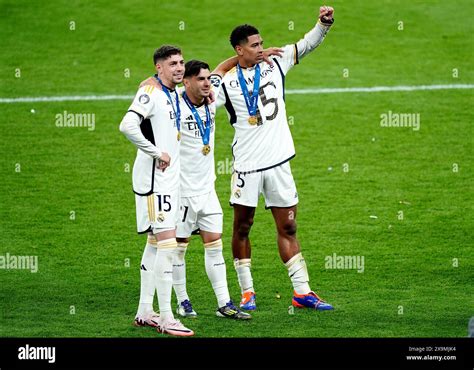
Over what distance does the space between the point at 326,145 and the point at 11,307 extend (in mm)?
8057

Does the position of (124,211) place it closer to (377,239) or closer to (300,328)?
(377,239)

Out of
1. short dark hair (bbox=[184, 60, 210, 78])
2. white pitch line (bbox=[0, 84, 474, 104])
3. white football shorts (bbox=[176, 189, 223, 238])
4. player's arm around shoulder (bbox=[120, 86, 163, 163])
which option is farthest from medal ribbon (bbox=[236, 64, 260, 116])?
white pitch line (bbox=[0, 84, 474, 104])

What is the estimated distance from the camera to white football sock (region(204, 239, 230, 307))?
12.1 meters

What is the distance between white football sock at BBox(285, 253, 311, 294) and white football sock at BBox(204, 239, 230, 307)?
82 cm

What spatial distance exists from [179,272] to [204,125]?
1573 mm

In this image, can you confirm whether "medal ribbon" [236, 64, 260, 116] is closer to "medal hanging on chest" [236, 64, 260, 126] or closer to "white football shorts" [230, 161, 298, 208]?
"medal hanging on chest" [236, 64, 260, 126]

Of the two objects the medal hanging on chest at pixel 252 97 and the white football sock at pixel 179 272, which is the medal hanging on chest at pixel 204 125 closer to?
the medal hanging on chest at pixel 252 97

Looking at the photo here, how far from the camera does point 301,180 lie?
1814 centimetres

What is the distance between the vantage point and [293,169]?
1859 centimetres

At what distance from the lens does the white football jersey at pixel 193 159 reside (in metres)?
11.8

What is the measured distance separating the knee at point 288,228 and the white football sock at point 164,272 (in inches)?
61.3

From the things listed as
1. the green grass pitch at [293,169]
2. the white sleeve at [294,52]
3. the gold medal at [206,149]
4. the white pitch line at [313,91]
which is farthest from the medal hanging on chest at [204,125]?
the white pitch line at [313,91]

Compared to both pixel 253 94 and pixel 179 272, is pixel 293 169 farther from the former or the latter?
pixel 179 272
